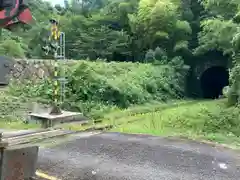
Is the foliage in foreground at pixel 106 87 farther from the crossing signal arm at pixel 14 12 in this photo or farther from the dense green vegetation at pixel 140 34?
the crossing signal arm at pixel 14 12

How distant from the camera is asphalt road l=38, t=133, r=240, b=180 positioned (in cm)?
465

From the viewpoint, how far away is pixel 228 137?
284 inches

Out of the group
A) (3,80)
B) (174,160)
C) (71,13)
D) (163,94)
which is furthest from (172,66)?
(3,80)

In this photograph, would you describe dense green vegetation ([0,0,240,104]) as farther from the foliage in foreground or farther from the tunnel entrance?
the foliage in foreground

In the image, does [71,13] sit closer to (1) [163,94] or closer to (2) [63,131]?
(1) [163,94]

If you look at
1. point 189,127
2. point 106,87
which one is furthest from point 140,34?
point 189,127

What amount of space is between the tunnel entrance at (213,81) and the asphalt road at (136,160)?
1959cm

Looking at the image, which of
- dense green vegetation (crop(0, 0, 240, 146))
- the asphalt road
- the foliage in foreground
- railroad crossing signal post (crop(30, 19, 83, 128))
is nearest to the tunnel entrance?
dense green vegetation (crop(0, 0, 240, 146))

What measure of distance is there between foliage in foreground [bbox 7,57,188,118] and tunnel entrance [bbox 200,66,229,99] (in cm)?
697

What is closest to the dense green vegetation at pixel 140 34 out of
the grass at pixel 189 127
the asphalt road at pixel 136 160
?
the grass at pixel 189 127

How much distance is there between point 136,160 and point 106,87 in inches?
304

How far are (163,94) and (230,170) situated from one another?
507 inches

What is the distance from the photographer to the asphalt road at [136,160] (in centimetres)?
465

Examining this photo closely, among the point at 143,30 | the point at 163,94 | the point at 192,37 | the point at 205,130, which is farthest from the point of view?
the point at 192,37
